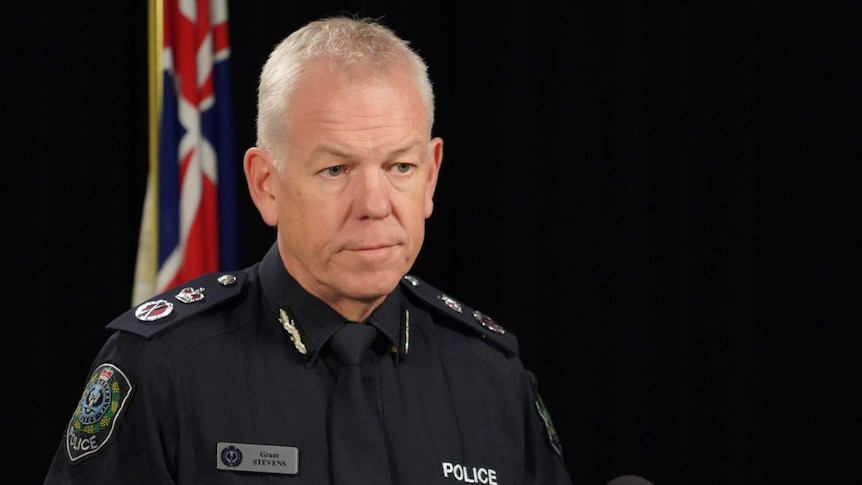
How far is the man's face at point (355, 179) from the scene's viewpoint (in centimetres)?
169

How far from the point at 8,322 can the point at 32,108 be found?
505mm

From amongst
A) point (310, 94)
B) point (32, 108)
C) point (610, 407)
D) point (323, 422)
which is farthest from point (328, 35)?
point (610, 407)

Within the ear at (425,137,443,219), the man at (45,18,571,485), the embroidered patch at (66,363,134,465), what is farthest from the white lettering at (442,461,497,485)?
the embroidered patch at (66,363,134,465)

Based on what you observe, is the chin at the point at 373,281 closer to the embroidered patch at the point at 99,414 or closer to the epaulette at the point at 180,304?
the epaulette at the point at 180,304

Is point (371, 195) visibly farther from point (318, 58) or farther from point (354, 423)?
point (354, 423)

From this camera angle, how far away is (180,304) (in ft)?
6.04

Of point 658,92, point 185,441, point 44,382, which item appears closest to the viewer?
point 185,441

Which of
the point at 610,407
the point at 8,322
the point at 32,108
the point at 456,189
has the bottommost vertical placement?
the point at 610,407

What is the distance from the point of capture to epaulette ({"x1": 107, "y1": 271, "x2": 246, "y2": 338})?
1.77 m

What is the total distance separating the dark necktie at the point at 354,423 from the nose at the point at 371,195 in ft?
0.69

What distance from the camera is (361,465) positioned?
176cm

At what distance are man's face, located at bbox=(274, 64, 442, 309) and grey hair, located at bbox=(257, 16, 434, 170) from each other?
0.06ft

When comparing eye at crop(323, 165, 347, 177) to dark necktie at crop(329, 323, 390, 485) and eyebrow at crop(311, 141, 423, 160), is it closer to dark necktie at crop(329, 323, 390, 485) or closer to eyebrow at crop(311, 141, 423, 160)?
eyebrow at crop(311, 141, 423, 160)

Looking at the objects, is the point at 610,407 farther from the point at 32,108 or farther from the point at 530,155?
the point at 32,108
